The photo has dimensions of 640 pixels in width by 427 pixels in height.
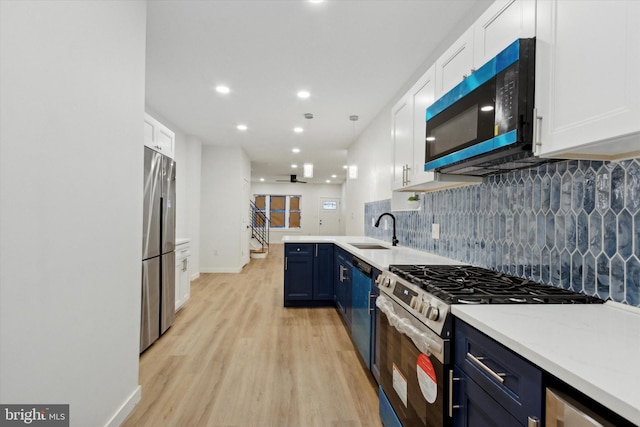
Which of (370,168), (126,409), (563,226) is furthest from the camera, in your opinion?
(370,168)

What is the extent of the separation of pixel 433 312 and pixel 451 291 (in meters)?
0.15

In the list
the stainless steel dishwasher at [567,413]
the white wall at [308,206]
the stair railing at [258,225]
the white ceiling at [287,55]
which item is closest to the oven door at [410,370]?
the stainless steel dishwasher at [567,413]

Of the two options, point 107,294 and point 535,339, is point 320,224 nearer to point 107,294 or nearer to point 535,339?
point 107,294

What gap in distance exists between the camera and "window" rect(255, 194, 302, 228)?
43.1 ft

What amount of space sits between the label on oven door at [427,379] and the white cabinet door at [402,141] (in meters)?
1.44

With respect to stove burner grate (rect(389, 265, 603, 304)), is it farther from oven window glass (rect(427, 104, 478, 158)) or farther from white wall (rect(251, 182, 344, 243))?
white wall (rect(251, 182, 344, 243))

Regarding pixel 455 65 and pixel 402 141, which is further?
pixel 402 141

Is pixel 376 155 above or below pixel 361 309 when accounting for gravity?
above

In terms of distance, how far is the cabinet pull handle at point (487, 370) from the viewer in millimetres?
839

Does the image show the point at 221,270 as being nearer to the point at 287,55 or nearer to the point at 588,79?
the point at 287,55

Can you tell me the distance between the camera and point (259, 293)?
4.86m

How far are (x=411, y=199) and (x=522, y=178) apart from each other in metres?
1.32

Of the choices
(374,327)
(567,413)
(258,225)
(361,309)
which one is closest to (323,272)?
(361,309)

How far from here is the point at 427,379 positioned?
1.20 m
